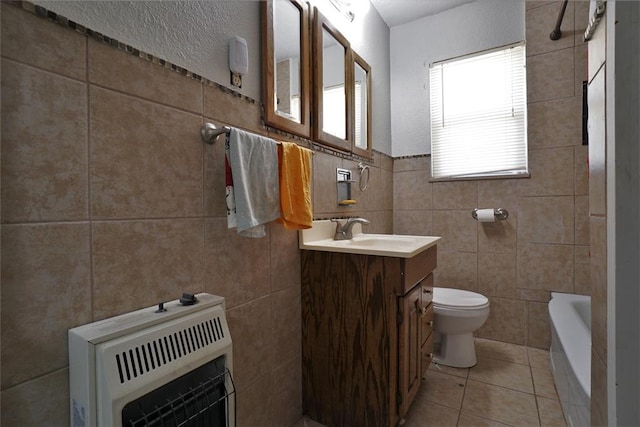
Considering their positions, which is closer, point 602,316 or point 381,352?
point 602,316

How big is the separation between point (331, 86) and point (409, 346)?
4.87ft

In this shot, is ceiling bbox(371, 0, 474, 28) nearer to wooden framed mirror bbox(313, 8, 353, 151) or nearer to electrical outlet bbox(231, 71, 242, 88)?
wooden framed mirror bbox(313, 8, 353, 151)

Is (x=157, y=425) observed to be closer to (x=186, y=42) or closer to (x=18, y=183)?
(x=18, y=183)

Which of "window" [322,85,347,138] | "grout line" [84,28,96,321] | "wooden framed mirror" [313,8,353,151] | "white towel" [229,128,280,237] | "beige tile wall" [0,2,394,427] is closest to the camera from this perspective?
"beige tile wall" [0,2,394,427]

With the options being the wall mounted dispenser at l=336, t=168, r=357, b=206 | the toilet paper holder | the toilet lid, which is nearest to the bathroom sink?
the wall mounted dispenser at l=336, t=168, r=357, b=206

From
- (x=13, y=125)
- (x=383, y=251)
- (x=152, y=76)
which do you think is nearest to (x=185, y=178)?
(x=152, y=76)

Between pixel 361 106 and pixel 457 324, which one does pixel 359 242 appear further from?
pixel 361 106

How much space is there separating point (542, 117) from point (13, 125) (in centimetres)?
268

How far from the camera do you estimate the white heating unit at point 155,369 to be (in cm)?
67

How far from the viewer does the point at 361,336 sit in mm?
1373

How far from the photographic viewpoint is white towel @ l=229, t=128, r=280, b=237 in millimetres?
1031

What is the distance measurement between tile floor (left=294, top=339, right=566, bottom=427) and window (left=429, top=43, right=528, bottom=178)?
4.29 feet

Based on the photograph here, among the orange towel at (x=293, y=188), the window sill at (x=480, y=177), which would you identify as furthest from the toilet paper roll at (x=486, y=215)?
the orange towel at (x=293, y=188)

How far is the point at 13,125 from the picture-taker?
647mm
